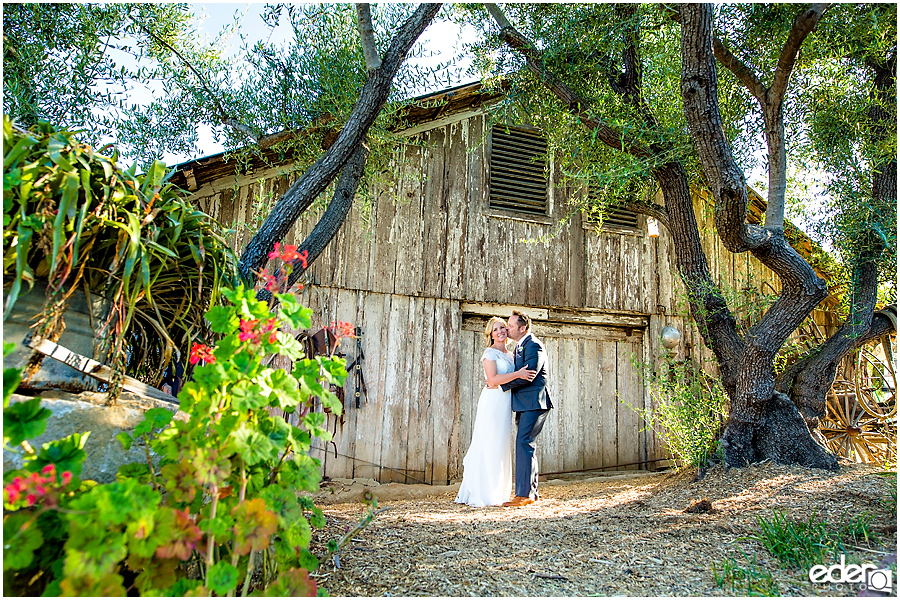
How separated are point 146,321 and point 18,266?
889mm

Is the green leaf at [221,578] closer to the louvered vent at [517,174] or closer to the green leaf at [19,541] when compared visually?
the green leaf at [19,541]

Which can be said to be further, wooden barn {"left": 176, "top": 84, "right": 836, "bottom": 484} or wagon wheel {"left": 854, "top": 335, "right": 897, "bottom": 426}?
wagon wheel {"left": 854, "top": 335, "right": 897, "bottom": 426}

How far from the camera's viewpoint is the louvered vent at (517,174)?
25.2 ft

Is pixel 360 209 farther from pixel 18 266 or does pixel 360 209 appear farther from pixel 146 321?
pixel 18 266

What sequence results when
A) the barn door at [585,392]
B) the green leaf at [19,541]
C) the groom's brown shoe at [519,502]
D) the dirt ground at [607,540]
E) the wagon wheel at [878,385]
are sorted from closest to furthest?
1. the green leaf at [19,541]
2. the dirt ground at [607,540]
3. the groom's brown shoe at [519,502]
4. the barn door at [585,392]
5. the wagon wheel at [878,385]

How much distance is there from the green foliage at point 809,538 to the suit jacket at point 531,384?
2298 millimetres

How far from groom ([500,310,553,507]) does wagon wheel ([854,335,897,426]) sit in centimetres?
492

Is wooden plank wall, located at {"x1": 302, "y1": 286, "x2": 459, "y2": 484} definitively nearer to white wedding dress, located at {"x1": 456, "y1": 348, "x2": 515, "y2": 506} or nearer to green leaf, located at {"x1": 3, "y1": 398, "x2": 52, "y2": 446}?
white wedding dress, located at {"x1": 456, "y1": 348, "x2": 515, "y2": 506}

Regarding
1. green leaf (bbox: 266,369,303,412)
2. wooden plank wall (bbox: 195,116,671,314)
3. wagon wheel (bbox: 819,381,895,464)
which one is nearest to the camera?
green leaf (bbox: 266,369,303,412)

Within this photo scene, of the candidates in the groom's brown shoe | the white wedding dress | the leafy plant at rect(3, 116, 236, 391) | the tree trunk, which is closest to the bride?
the white wedding dress

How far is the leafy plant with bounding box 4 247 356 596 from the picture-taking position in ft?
5.06

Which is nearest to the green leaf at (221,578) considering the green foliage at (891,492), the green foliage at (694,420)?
the green foliage at (891,492)

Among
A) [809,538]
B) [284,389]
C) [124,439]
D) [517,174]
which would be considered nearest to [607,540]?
[809,538]

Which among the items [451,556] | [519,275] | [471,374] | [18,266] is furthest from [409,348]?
[18,266]
